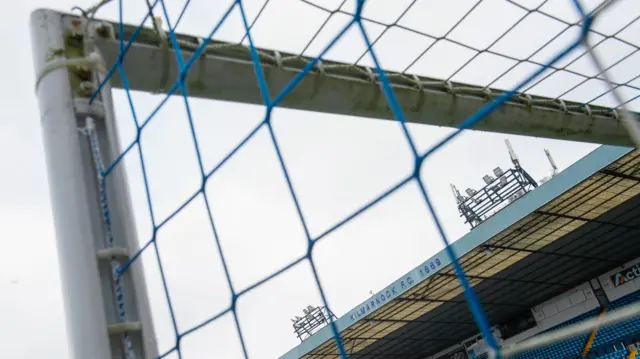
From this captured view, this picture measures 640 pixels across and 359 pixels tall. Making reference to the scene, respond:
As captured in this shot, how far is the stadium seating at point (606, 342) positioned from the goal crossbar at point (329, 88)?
32.7 feet

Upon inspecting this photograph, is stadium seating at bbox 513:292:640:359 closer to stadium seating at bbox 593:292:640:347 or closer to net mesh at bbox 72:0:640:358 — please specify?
stadium seating at bbox 593:292:640:347

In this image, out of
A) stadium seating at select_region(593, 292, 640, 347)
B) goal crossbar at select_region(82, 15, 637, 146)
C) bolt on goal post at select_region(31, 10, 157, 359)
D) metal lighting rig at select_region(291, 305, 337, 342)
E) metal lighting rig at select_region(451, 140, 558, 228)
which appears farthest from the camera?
metal lighting rig at select_region(291, 305, 337, 342)

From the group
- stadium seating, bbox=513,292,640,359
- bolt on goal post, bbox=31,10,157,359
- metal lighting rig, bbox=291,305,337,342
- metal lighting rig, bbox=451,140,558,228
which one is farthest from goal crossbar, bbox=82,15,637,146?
metal lighting rig, bbox=291,305,337,342

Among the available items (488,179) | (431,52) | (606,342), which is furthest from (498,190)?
(431,52)

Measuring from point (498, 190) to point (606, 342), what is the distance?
27.6 feet

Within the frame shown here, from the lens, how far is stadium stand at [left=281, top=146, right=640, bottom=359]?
397 inches

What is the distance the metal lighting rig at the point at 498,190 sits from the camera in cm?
2116

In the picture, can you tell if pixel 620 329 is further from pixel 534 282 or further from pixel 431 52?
pixel 431 52

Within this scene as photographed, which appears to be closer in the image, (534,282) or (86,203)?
(86,203)

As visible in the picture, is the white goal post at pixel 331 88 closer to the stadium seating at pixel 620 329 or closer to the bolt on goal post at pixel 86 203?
the bolt on goal post at pixel 86 203

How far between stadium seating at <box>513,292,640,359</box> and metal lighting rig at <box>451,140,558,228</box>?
629 centimetres

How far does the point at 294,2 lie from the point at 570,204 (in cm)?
839

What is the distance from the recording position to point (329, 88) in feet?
11.6

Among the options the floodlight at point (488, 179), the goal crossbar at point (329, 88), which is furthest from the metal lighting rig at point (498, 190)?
the goal crossbar at point (329, 88)
